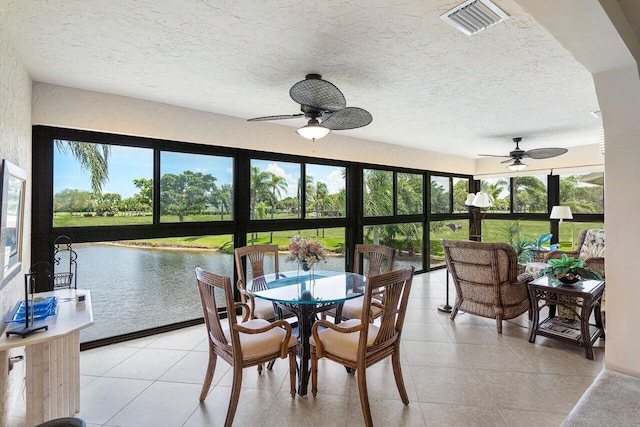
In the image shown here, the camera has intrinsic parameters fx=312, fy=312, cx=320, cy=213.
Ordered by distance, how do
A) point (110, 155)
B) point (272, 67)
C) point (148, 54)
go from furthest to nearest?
point (110, 155), point (272, 67), point (148, 54)

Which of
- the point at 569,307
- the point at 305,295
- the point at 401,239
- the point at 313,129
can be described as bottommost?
the point at 569,307

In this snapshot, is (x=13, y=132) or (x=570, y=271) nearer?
(x=13, y=132)

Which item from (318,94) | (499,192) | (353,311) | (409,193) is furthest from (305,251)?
(499,192)

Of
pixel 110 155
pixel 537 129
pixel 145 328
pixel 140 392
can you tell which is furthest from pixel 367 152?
pixel 140 392

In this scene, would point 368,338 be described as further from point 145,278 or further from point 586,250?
point 586,250

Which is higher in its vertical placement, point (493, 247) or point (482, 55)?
point (482, 55)

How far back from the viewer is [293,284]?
2924mm

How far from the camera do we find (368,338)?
7.53ft

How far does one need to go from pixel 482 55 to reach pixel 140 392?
12.2 feet

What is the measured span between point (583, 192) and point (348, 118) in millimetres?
5958

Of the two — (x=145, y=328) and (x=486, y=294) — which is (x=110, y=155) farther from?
(x=486, y=294)

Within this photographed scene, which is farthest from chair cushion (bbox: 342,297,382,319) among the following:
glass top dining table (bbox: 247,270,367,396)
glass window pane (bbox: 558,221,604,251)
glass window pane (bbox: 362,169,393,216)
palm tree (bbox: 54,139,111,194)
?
glass window pane (bbox: 558,221,604,251)

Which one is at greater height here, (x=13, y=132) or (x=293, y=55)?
(x=293, y=55)

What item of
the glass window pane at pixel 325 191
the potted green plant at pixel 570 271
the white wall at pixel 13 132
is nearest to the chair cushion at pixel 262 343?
the white wall at pixel 13 132
